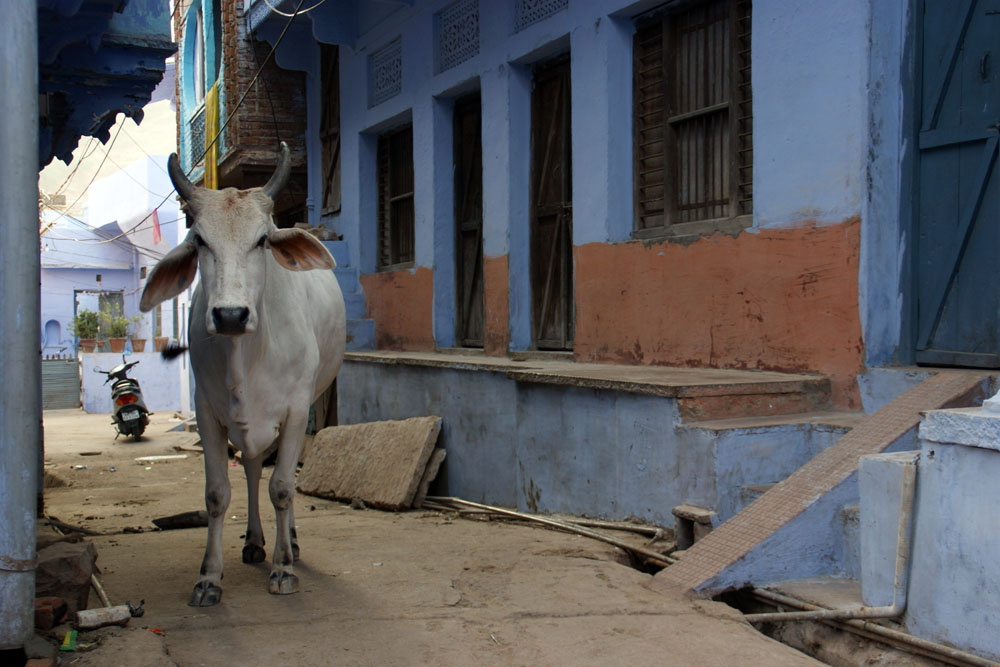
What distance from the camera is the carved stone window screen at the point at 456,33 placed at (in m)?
9.07

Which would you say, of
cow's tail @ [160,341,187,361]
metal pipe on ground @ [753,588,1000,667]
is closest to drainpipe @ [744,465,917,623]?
metal pipe on ground @ [753,588,1000,667]

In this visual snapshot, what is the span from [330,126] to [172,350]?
6815 mm

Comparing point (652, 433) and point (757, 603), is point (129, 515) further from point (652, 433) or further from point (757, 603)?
point (757, 603)

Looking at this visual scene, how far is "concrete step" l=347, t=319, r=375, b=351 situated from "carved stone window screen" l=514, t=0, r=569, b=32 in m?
4.13

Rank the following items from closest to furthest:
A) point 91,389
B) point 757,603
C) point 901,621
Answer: point 901,621, point 757,603, point 91,389

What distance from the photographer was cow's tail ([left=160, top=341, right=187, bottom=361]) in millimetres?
6320

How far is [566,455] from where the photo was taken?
6258 millimetres

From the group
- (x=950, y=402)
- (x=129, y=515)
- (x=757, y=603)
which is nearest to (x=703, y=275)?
(x=950, y=402)

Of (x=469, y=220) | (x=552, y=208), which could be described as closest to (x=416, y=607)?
(x=552, y=208)

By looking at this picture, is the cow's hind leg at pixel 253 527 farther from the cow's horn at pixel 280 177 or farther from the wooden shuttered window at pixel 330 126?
the wooden shuttered window at pixel 330 126

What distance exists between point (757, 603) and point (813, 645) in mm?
424

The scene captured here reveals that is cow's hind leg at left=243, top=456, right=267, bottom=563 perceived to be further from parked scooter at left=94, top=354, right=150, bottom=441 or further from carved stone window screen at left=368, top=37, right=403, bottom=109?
parked scooter at left=94, top=354, right=150, bottom=441

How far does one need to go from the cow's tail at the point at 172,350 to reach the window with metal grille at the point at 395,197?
4.65 meters

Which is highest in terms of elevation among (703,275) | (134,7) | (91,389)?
(134,7)
